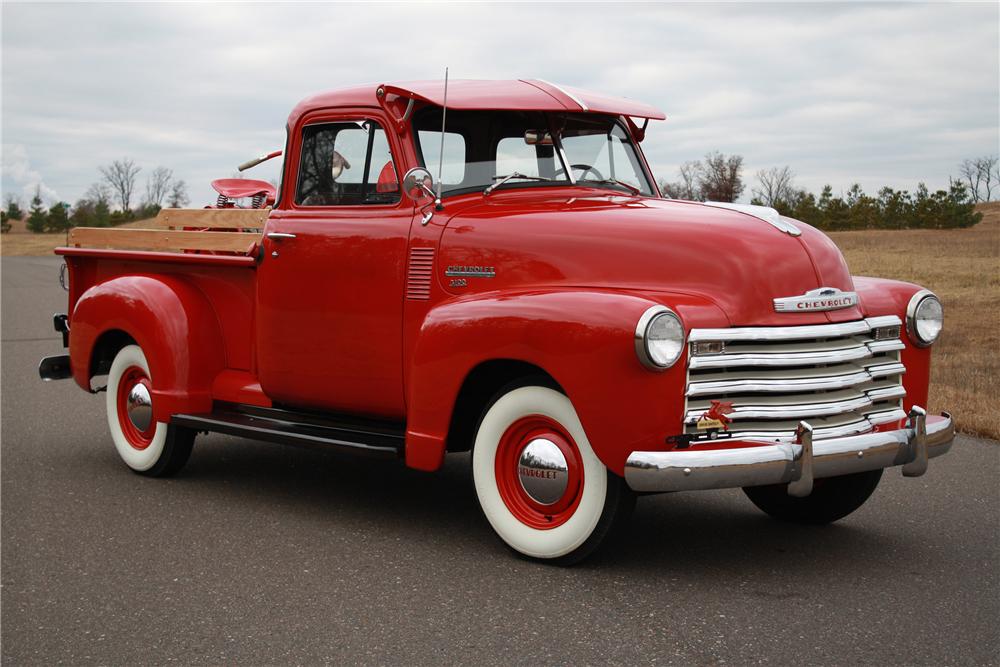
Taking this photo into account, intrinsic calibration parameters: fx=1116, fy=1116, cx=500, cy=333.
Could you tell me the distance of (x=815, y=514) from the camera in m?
5.51

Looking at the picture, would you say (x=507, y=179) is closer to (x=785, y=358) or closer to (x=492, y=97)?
(x=492, y=97)

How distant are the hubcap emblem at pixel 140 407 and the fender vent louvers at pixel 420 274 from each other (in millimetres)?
2090

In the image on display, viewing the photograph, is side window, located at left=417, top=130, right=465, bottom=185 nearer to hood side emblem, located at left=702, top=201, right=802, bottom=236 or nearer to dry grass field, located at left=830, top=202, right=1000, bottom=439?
hood side emblem, located at left=702, top=201, right=802, bottom=236

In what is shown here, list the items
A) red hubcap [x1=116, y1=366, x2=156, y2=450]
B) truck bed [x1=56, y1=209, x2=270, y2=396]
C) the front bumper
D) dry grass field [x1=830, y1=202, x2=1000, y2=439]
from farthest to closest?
dry grass field [x1=830, y1=202, x2=1000, y2=439] → red hubcap [x1=116, y1=366, x2=156, y2=450] → truck bed [x1=56, y1=209, x2=270, y2=396] → the front bumper

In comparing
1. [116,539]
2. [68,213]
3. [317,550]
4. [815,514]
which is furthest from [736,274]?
[68,213]

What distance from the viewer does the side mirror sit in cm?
543

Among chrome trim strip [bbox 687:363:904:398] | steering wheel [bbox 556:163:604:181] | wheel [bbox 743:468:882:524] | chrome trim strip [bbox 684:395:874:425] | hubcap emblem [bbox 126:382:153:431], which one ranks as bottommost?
wheel [bbox 743:468:882:524]

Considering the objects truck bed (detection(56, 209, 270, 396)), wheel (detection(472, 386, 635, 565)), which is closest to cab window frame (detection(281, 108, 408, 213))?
truck bed (detection(56, 209, 270, 396))

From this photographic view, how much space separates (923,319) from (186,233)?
14.0 feet

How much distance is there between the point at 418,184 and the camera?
17.8 ft

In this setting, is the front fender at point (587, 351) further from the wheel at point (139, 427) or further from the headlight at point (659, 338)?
the wheel at point (139, 427)

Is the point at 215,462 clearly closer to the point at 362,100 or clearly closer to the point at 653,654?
the point at 362,100

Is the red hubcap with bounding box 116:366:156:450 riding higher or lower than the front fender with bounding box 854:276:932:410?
lower

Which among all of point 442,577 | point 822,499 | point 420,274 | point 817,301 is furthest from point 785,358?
point 420,274
